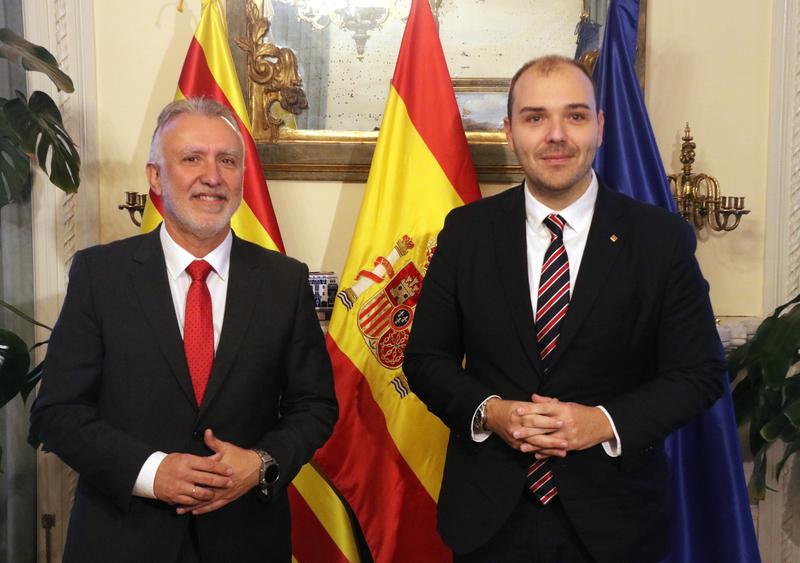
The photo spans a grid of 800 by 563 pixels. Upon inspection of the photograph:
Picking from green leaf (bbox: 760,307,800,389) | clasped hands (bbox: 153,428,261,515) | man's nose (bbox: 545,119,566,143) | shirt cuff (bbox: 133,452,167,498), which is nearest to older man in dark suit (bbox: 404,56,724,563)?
man's nose (bbox: 545,119,566,143)

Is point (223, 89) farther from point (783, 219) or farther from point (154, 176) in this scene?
point (783, 219)

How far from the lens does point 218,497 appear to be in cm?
165

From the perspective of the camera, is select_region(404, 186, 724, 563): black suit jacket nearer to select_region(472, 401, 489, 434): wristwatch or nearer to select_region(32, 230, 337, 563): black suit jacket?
select_region(472, 401, 489, 434): wristwatch

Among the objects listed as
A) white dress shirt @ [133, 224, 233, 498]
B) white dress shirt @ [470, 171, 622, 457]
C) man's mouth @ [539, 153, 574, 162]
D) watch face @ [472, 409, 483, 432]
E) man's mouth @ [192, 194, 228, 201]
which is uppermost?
man's mouth @ [539, 153, 574, 162]

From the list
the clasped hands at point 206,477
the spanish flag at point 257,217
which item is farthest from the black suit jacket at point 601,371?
the spanish flag at point 257,217

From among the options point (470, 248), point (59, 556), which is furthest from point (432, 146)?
point (59, 556)

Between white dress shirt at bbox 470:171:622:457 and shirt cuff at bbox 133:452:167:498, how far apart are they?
89 cm

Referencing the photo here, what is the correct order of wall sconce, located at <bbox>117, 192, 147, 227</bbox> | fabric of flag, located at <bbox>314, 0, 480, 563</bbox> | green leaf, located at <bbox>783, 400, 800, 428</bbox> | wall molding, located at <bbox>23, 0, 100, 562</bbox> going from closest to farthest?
green leaf, located at <bbox>783, 400, 800, 428</bbox>
fabric of flag, located at <bbox>314, 0, 480, 563</bbox>
wall sconce, located at <bbox>117, 192, 147, 227</bbox>
wall molding, located at <bbox>23, 0, 100, 562</bbox>

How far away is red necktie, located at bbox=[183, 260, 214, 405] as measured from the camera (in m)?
1.75

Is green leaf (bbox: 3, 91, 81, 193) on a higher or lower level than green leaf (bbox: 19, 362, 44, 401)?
higher

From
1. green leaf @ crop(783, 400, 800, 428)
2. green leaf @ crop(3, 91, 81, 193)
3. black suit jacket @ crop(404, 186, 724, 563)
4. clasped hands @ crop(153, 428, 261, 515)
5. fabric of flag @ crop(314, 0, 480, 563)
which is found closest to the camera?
clasped hands @ crop(153, 428, 261, 515)

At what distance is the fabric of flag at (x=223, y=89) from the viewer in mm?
2756

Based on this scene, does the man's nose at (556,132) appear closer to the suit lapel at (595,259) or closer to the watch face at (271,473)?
the suit lapel at (595,259)

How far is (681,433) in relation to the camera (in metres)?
2.56
